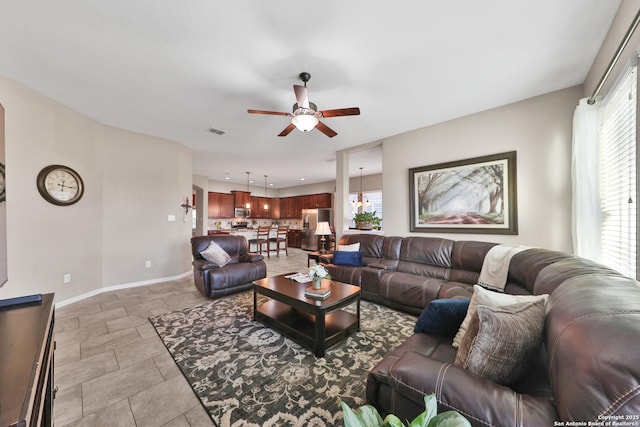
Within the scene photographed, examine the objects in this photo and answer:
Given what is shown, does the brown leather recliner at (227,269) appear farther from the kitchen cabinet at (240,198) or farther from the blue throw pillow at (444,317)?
the kitchen cabinet at (240,198)

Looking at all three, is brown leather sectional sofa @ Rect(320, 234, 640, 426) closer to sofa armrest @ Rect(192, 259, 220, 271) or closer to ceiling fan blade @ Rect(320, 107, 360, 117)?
ceiling fan blade @ Rect(320, 107, 360, 117)

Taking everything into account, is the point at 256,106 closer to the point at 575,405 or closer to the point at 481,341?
the point at 481,341

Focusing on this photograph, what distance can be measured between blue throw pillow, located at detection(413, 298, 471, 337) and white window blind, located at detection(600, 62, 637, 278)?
54.6 inches

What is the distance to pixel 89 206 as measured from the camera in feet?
11.7

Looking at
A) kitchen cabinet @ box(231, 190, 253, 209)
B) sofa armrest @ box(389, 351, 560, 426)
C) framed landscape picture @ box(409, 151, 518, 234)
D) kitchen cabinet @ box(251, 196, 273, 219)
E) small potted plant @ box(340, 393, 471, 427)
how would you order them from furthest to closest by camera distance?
kitchen cabinet @ box(251, 196, 273, 219)
kitchen cabinet @ box(231, 190, 253, 209)
framed landscape picture @ box(409, 151, 518, 234)
sofa armrest @ box(389, 351, 560, 426)
small potted plant @ box(340, 393, 471, 427)

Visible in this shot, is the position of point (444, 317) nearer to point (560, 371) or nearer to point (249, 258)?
point (560, 371)

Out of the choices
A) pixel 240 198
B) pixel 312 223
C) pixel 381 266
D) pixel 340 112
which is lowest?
pixel 381 266

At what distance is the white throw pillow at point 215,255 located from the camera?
12.0 ft

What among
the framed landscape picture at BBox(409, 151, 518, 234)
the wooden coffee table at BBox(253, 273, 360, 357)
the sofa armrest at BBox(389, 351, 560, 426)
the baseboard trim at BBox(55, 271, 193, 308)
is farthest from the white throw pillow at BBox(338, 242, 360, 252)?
the baseboard trim at BBox(55, 271, 193, 308)

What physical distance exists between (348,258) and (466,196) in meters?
2.00

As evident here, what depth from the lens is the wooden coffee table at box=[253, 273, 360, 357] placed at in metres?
2.05

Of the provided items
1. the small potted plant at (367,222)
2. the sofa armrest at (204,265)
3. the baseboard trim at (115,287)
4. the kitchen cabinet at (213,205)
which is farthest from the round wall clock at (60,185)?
the kitchen cabinet at (213,205)

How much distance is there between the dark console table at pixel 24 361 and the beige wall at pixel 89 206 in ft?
7.70

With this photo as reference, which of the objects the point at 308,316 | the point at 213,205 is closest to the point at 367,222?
the point at 308,316
